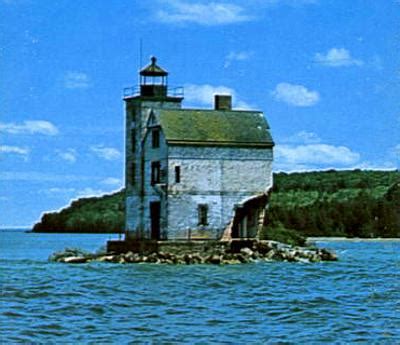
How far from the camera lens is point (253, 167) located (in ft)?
164

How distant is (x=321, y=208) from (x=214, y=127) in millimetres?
61453

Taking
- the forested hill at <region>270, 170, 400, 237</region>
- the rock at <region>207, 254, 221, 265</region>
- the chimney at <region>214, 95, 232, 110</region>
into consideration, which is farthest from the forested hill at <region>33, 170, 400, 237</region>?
the rock at <region>207, 254, 221, 265</region>

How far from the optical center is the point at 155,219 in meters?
49.8

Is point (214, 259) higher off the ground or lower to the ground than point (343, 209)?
lower

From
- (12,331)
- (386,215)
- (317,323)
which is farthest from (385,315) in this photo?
(386,215)

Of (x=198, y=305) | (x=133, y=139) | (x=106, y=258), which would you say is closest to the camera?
(x=198, y=305)

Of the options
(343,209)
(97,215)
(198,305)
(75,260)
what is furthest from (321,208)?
(198,305)

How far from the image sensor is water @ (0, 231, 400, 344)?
72.9 ft

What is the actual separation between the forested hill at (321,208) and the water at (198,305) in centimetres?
4702

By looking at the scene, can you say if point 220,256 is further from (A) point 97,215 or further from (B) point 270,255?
(A) point 97,215

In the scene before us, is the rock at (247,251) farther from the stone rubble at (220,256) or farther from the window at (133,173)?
the window at (133,173)

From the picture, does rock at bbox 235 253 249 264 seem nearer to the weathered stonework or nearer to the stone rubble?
the stone rubble

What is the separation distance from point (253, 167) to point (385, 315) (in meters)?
24.8

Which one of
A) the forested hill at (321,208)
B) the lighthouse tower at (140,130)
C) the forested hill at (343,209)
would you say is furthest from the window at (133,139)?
the forested hill at (343,209)
